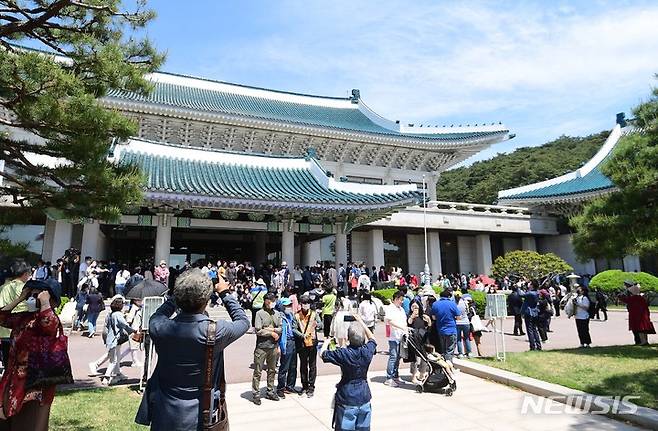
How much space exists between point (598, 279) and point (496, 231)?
7.11m

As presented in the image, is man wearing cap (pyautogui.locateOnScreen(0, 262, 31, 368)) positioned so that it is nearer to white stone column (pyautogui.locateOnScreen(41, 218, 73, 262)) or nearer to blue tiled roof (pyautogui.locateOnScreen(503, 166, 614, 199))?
white stone column (pyautogui.locateOnScreen(41, 218, 73, 262))

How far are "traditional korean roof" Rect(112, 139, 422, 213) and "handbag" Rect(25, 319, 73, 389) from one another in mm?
10350

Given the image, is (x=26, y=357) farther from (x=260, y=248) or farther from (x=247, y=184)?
(x=260, y=248)

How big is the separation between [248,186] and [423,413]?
1205 cm

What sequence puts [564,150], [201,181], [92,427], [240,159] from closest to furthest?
1. [92,427]
2. [201,181]
3. [240,159]
4. [564,150]

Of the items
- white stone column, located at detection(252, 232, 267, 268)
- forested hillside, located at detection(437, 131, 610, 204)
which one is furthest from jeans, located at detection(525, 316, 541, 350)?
forested hillside, located at detection(437, 131, 610, 204)

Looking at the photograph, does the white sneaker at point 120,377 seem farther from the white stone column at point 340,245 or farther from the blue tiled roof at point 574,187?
the blue tiled roof at point 574,187

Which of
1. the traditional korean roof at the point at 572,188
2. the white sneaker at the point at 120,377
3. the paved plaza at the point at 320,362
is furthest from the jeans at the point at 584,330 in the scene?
the traditional korean roof at the point at 572,188

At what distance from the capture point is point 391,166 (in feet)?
88.5

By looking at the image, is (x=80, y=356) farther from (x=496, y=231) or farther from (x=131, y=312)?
(x=496, y=231)

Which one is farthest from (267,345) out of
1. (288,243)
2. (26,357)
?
(288,243)

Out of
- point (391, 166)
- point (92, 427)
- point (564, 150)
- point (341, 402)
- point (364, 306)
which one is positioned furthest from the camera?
point (564, 150)

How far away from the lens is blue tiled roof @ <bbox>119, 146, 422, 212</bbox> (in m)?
14.4

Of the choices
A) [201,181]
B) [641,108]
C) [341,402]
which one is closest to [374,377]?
[341,402]
